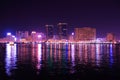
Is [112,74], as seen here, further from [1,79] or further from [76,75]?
[1,79]

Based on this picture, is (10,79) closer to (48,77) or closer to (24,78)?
(24,78)

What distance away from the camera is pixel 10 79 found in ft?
90.5

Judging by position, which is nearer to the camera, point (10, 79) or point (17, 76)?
point (10, 79)

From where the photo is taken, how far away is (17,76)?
29453 millimetres

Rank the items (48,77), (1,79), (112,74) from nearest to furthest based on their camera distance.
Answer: (1,79), (48,77), (112,74)

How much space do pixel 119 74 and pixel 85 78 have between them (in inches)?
167

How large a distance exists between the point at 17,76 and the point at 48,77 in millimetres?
3058

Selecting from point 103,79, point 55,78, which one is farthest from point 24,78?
point 103,79

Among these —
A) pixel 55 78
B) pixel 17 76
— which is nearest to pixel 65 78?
pixel 55 78

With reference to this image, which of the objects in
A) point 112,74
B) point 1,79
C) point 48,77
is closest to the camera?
point 1,79

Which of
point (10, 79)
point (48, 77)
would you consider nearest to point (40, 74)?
point (48, 77)

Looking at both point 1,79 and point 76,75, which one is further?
point 76,75

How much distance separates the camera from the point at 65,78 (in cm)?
2831

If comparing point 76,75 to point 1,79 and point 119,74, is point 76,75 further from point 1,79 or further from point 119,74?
point 1,79
